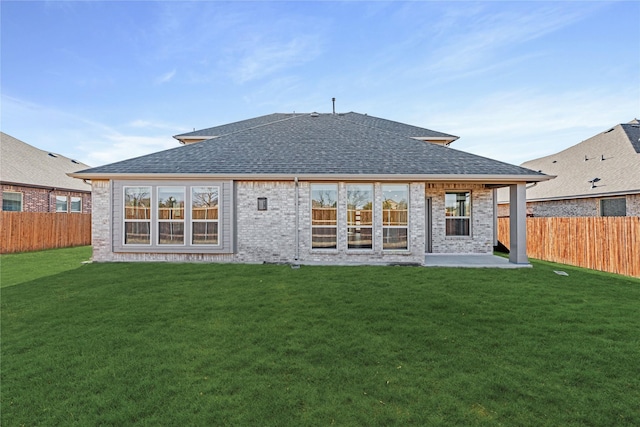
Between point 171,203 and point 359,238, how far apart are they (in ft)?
21.4

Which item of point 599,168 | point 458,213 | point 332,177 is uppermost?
point 599,168

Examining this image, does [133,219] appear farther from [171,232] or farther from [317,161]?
[317,161]

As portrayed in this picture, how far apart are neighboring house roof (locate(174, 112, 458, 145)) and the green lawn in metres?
10.5

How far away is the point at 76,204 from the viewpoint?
→ 21625mm

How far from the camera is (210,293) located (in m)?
7.03

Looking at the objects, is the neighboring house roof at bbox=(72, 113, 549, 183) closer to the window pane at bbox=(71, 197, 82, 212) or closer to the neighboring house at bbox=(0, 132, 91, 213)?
the neighboring house at bbox=(0, 132, 91, 213)

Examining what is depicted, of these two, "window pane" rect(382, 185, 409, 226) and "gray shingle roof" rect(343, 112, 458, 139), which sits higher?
"gray shingle roof" rect(343, 112, 458, 139)

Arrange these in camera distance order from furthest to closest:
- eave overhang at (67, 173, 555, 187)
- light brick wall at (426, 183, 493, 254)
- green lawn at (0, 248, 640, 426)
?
light brick wall at (426, 183, 493, 254)
eave overhang at (67, 173, 555, 187)
green lawn at (0, 248, 640, 426)

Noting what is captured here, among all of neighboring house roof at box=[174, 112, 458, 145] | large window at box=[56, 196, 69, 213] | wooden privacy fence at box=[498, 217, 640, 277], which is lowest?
wooden privacy fence at box=[498, 217, 640, 277]

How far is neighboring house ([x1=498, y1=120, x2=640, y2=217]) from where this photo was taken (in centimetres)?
1523

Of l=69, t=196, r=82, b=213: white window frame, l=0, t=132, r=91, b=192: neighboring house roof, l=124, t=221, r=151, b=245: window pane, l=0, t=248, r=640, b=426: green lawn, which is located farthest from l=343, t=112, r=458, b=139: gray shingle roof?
l=69, t=196, r=82, b=213: white window frame

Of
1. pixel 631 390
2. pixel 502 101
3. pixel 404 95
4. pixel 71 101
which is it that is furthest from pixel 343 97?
pixel 631 390

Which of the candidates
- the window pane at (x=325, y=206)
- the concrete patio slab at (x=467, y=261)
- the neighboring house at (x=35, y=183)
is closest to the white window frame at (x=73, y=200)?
the neighboring house at (x=35, y=183)

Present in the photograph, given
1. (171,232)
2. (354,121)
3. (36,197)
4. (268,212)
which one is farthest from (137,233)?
(36,197)
